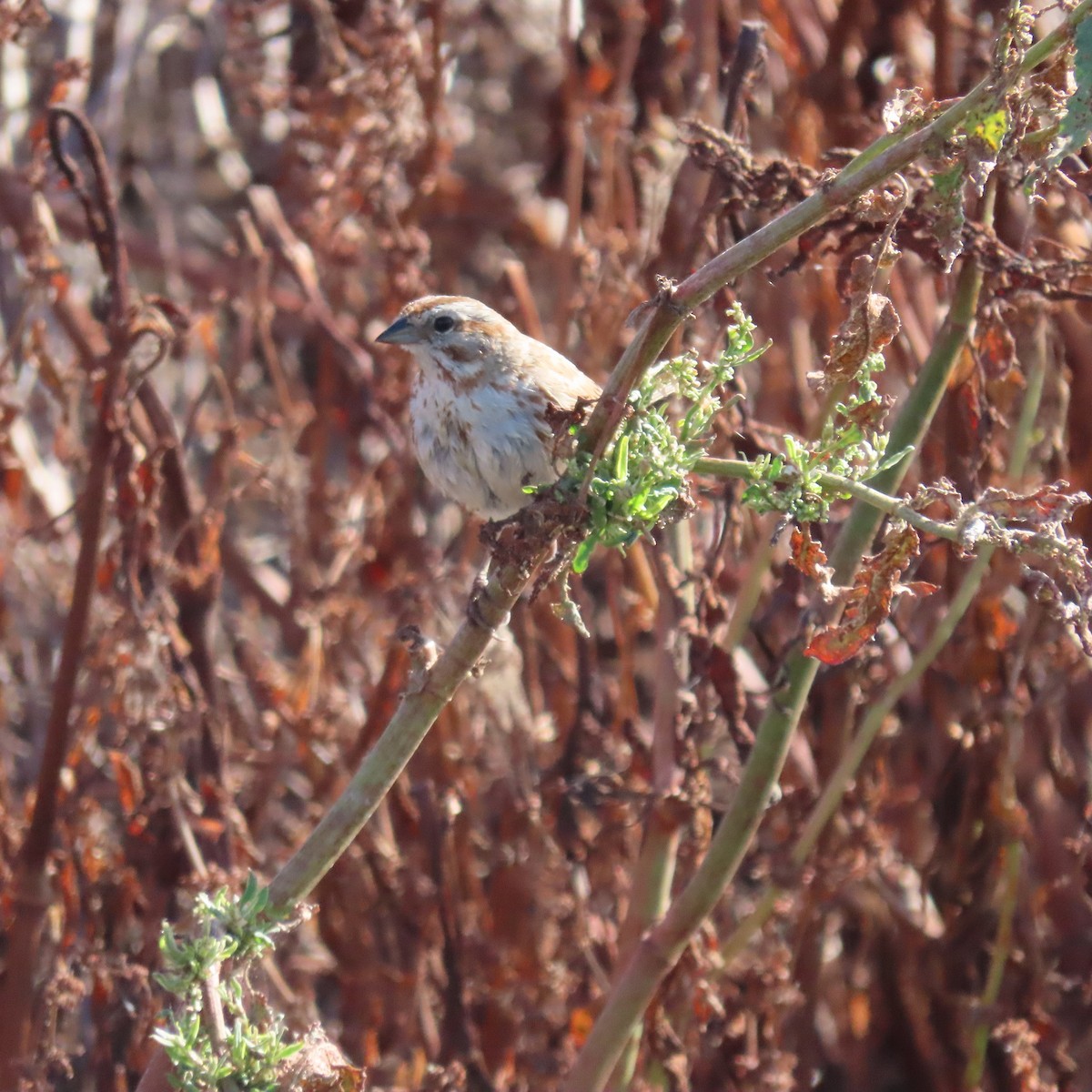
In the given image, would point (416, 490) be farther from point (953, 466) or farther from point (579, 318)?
point (953, 466)

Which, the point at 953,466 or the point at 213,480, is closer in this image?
the point at 953,466

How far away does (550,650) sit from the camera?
134 inches

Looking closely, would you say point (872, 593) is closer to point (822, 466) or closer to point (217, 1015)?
point (822, 466)

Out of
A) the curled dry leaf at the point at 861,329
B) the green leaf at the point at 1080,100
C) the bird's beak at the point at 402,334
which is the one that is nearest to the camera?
the green leaf at the point at 1080,100

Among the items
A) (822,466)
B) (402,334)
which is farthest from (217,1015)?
(402,334)

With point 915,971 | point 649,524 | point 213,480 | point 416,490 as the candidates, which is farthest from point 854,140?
point 649,524

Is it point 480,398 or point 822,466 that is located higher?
point 822,466

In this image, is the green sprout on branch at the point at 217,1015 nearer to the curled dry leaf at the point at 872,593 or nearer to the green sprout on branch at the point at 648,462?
the green sprout on branch at the point at 648,462

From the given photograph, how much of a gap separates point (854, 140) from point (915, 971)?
192cm

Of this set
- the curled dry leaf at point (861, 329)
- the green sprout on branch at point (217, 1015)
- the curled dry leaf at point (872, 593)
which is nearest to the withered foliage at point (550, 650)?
the curled dry leaf at point (861, 329)

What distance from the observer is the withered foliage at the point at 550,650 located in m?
2.47

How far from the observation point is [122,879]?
2732 millimetres

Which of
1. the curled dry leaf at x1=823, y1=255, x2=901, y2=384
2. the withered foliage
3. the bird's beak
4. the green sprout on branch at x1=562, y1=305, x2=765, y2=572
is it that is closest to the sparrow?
the bird's beak

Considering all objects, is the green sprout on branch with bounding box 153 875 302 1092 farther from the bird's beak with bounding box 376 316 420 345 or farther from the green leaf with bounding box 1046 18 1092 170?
the bird's beak with bounding box 376 316 420 345
